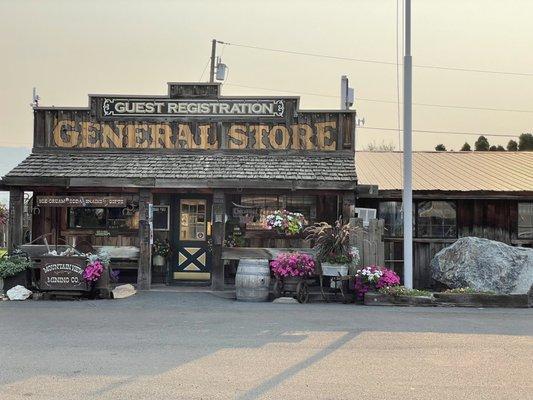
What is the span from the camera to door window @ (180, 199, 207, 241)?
16141mm

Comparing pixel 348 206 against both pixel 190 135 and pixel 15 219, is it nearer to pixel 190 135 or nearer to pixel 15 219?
pixel 190 135

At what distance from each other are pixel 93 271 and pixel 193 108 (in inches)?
204

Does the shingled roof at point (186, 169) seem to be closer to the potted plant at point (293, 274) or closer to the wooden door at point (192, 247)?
the wooden door at point (192, 247)

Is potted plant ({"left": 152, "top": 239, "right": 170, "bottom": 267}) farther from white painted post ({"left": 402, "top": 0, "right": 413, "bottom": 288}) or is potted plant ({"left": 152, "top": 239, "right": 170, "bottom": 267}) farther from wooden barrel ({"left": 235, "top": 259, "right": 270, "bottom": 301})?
white painted post ({"left": 402, "top": 0, "right": 413, "bottom": 288})

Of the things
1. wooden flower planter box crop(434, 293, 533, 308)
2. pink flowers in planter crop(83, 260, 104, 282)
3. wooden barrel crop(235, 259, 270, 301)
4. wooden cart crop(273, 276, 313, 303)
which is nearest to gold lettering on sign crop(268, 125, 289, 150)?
wooden barrel crop(235, 259, 270, 301)

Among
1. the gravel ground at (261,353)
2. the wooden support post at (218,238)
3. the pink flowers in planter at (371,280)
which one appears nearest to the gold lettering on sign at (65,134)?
the wooden support post at (218,238)

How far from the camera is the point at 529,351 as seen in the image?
8039mm

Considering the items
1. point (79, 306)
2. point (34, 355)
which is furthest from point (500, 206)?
point (34, 355)

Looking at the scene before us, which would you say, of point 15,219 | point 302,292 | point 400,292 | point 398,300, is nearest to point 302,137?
point 302,292

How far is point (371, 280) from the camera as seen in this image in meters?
13.0

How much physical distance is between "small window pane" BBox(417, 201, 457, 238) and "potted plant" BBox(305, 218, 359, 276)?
4.02 m

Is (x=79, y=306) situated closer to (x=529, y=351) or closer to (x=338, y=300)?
(x=338, y=300)

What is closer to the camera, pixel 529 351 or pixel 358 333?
pixel 529 351

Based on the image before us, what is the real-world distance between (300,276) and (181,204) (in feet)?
14.8
